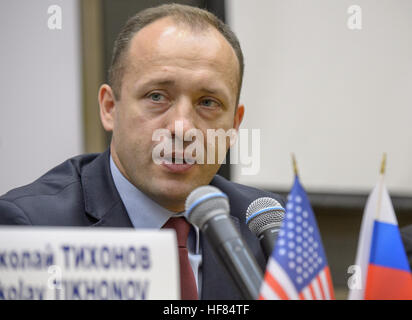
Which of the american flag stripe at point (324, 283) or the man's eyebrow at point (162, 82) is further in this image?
the man's eyebrow at point (162, 82)

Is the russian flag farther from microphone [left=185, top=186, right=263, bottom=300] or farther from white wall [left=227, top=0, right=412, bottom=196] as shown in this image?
white wall [left=227, top=0, right=412, bottom=196]

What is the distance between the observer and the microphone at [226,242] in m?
0.95

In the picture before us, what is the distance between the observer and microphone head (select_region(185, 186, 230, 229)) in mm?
1024

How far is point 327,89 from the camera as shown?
11.1 feet

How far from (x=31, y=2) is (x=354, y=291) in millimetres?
2230

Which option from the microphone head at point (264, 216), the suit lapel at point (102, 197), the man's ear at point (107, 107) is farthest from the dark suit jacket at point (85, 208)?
the microphone head at point (264, 216)

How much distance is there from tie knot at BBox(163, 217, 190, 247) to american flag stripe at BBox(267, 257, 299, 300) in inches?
25.9

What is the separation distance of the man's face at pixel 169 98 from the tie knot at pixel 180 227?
1.7 inches

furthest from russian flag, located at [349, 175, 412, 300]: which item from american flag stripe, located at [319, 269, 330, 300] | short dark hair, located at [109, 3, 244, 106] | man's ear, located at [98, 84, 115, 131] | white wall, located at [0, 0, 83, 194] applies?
white wall, located at [0, 0, 83, 194]

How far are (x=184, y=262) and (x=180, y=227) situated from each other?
5.5 inches

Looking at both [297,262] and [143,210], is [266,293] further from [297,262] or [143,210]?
[143,210]

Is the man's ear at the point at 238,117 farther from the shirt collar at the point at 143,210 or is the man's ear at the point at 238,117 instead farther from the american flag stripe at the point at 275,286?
the american flag stripe at the point at 275,286

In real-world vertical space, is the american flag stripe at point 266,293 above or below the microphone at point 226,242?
below

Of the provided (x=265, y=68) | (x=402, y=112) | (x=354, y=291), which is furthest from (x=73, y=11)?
(x=354, y=291)
